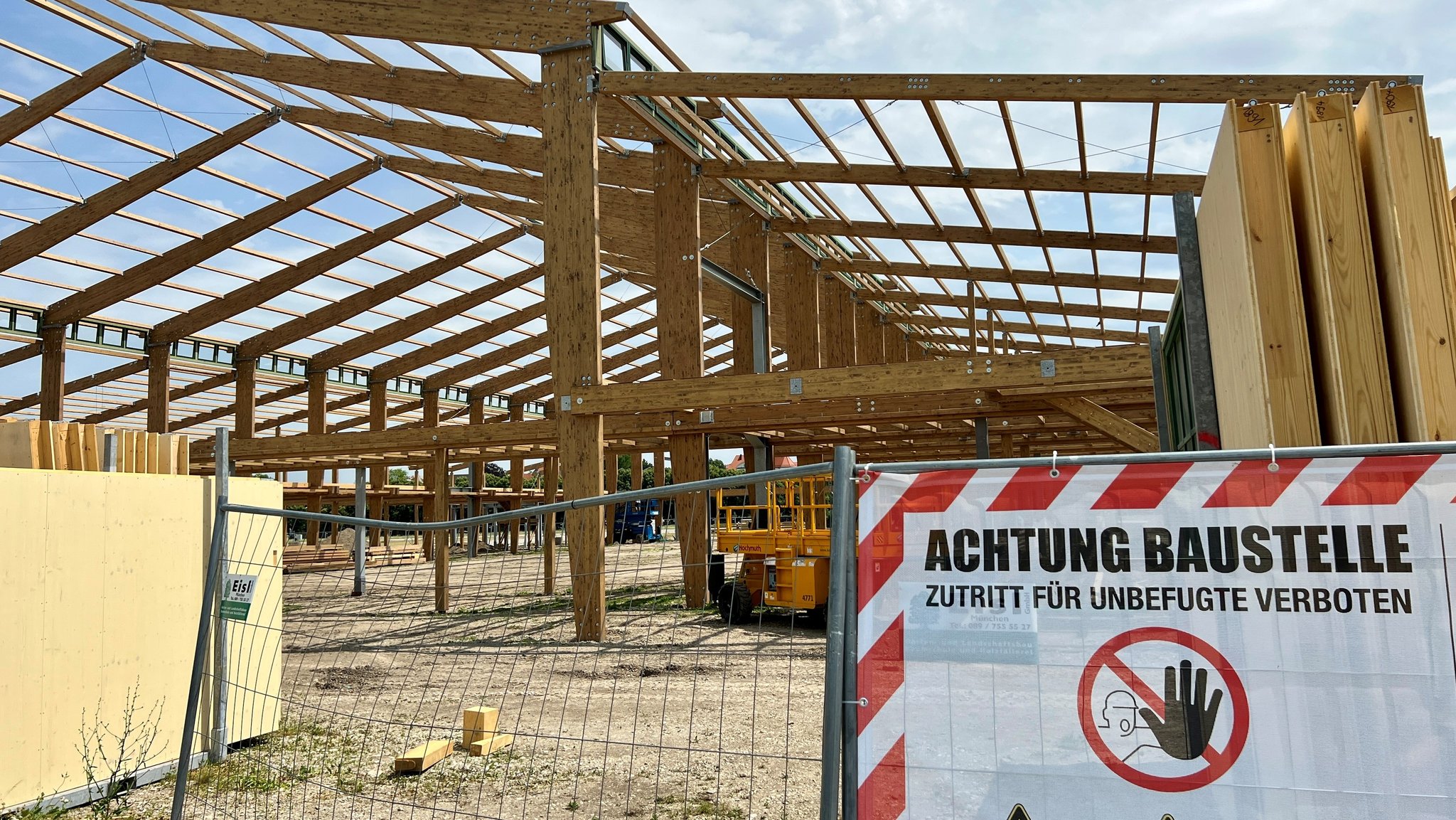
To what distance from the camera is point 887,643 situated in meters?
3.57

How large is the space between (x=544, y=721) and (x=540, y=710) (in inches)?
24.2

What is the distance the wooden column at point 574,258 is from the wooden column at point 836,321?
12159 millimetres

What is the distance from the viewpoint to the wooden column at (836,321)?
2720cm

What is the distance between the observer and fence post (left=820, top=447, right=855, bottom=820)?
3.49 meters

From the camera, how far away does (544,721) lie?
10383mm

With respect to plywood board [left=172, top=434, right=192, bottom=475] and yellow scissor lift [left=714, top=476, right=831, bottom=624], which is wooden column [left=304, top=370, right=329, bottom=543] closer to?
yellow scissor lift [left=714, top=476, right=831, bottom=624]

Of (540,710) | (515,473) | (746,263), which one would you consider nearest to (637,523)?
(515,473)

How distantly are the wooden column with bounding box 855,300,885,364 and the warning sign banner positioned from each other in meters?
27.6

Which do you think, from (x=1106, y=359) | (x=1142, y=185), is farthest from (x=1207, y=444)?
(x=1142, y=185)

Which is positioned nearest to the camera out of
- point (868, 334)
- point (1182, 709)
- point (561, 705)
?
point (1182, 709)

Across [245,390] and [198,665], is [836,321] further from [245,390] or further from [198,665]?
[198,665]

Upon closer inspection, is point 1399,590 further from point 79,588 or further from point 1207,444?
point 79,588

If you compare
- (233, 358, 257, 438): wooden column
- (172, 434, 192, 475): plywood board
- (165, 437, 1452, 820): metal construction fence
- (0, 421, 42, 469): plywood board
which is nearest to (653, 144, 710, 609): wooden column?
(165, 437, 1452, 820): metal construction fence

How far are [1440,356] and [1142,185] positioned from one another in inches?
574
